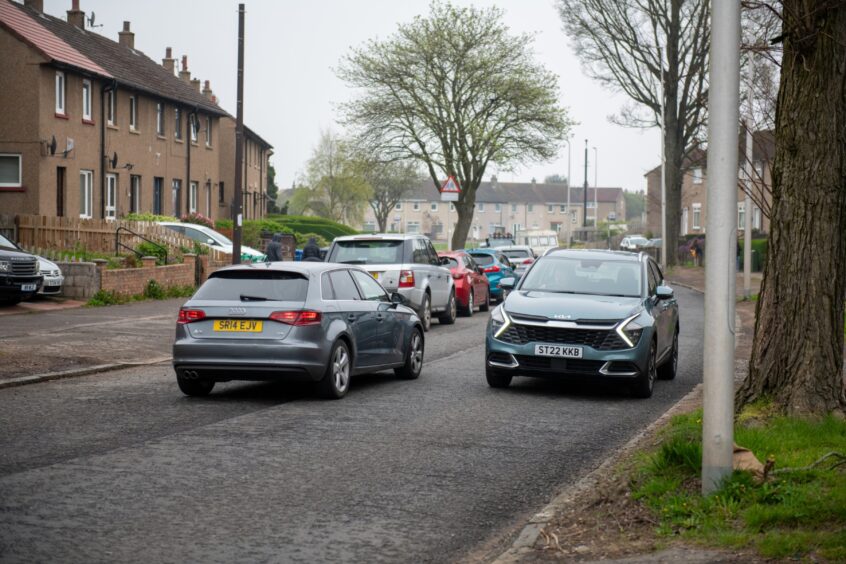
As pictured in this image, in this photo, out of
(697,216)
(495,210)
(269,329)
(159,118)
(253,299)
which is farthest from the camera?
(495,210)

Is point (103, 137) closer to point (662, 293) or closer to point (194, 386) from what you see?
point (194, 386)

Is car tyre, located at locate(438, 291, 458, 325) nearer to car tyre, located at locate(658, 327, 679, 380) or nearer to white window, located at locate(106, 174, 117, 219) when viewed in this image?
car tyre, located at locate(658, 327, 679, 380)

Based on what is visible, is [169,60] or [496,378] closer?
[496,378]

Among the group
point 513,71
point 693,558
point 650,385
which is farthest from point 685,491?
point 513,71

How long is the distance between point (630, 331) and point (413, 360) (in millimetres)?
3094

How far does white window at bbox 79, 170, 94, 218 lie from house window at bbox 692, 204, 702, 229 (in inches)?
2324

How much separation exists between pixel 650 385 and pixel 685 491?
6002 millimetres

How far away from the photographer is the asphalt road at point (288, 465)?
→ 6.18 meters

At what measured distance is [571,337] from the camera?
1222cm

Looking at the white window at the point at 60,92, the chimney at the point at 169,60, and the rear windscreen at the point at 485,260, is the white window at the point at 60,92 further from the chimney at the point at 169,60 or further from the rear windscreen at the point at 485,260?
the chimney at the point at 169,60

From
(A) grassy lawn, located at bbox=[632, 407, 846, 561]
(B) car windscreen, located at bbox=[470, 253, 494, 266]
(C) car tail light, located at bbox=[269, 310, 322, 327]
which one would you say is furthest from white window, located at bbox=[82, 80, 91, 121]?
(A) grassy lawn, located at bbox=[632, 407, 846, 561]

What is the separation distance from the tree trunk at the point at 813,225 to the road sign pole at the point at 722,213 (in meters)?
2.22

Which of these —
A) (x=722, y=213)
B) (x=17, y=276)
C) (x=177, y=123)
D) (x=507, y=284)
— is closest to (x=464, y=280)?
(x=17, y=276)

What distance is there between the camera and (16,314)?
20969mm
